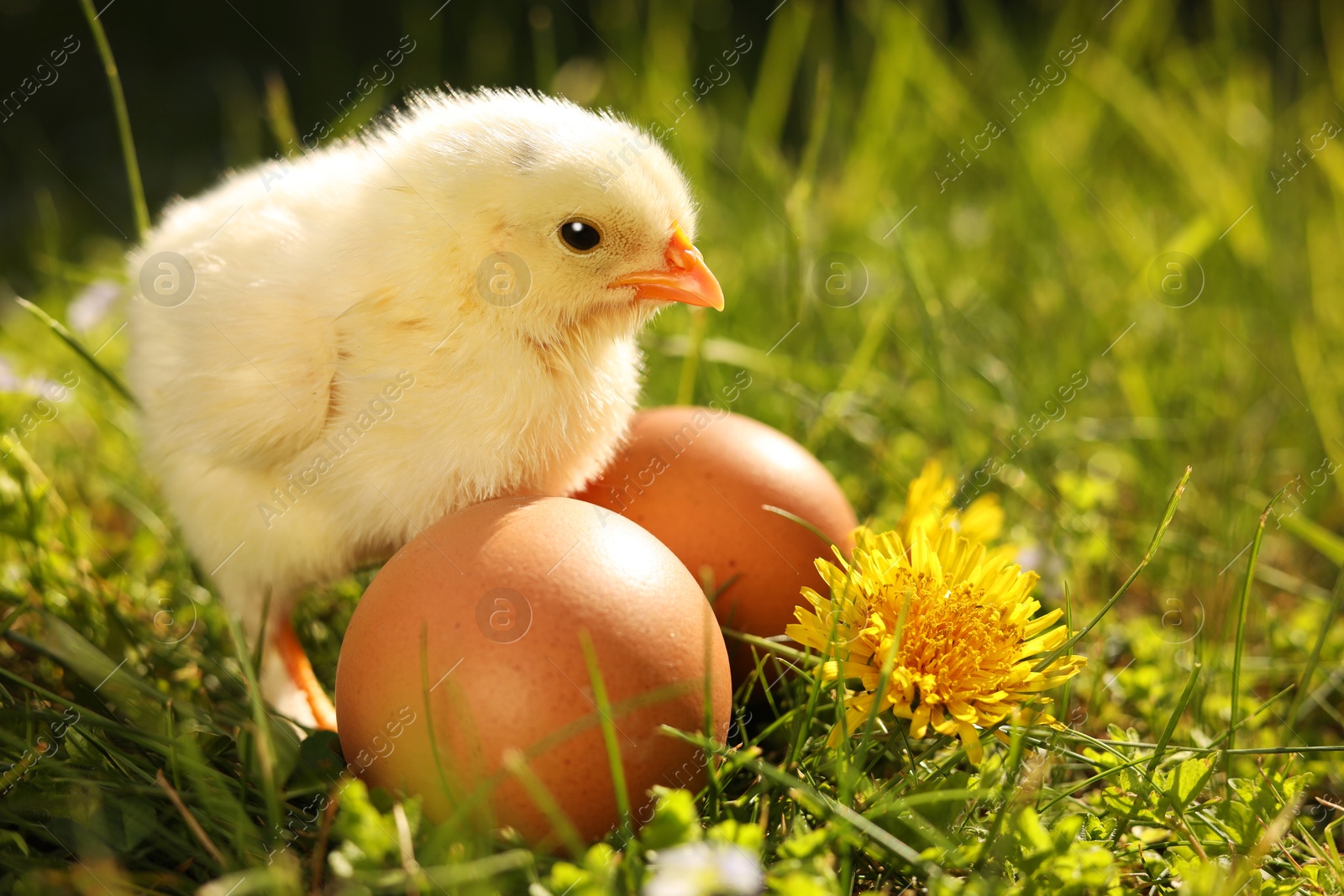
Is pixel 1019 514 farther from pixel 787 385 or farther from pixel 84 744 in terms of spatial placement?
pixel 84 744

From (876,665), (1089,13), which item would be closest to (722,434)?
(876,665)

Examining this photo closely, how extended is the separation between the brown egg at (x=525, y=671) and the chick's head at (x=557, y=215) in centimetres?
38

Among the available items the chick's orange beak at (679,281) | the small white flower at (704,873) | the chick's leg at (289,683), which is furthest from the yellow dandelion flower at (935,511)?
the chick's leg at (289,683)

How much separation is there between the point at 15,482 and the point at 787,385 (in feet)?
4.95

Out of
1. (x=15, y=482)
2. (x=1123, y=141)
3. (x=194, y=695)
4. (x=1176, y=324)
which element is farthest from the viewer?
(x=1123, y=141)

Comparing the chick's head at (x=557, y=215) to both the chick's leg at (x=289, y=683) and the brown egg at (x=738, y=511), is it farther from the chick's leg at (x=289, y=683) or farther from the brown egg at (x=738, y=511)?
the chick's leg at (x=289, y=683)

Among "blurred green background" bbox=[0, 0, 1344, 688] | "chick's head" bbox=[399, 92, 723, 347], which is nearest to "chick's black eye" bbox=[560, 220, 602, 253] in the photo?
"chick's head" bbox=[399, 92, 723, 347]

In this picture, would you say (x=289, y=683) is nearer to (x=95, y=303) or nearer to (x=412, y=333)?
(x=412, y=333)

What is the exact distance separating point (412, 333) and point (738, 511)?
571 millimetres

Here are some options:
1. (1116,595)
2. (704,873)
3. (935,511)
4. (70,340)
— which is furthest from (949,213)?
(704,873)

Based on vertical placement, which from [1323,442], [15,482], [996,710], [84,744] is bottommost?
[1323,442]

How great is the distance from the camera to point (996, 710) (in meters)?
1.25

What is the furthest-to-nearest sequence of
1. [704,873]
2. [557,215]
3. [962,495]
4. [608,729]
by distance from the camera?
[962,495] < [557,215] < [608,729] < [704,873]

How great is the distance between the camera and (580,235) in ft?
4.70
